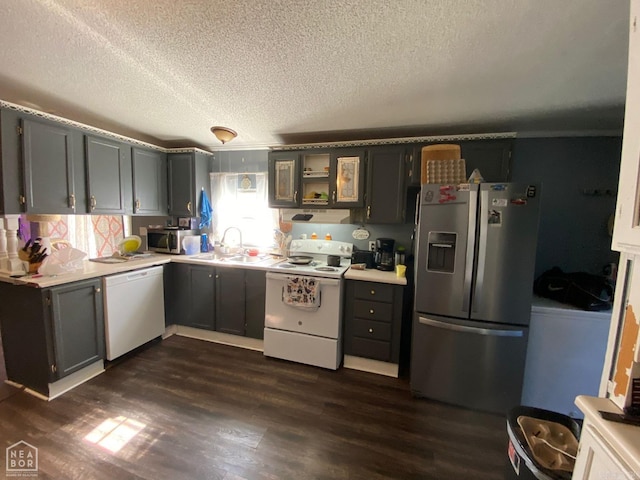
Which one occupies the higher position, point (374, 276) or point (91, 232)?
point (91, 232)

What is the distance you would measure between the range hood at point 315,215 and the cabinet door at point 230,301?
2.68 feet

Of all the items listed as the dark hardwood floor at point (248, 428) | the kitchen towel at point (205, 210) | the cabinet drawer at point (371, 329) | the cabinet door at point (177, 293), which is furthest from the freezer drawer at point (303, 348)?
the kitchen towel at point (205, 210)

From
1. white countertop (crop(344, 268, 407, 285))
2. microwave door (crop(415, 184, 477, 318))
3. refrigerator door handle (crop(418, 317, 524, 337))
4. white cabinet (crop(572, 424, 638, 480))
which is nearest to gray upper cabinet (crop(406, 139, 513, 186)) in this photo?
microwave door (crop(415, 184, 477, 318))

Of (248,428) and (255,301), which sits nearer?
(248,428)

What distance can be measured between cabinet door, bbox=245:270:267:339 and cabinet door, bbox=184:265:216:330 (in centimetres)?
43

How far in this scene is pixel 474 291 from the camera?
192 centimetres

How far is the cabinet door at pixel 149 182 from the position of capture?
294 centimetres

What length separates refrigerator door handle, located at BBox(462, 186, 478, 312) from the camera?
187cm

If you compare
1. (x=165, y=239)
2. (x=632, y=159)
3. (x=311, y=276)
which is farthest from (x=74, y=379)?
(x=632, y=159)

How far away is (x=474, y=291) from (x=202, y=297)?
274cm

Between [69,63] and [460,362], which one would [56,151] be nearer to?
[69,63]

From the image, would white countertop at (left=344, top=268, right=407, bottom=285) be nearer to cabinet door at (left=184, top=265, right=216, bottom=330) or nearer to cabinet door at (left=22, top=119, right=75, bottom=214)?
cabinet door at (left=184, top=265, right=216, bottom=330)

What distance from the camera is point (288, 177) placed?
9.67ft

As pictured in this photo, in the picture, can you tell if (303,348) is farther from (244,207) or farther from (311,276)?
(244,207)
